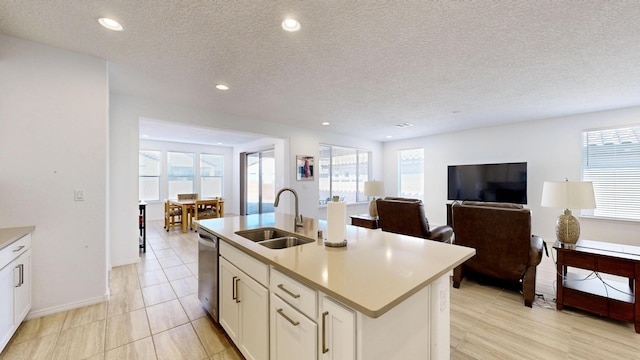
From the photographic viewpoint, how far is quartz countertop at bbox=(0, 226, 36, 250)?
176 cm

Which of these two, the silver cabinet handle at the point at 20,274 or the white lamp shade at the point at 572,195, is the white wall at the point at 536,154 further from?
the silver cabinet handle at the point at 20,274

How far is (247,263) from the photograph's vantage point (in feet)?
5.33

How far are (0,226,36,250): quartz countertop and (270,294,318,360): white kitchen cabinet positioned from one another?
76.9 inches

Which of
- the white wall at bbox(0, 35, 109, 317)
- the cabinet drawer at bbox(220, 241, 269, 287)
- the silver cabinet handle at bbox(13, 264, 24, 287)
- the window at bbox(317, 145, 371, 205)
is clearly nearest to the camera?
the cabinet drawer at bbox(220, 241, 269, 287)

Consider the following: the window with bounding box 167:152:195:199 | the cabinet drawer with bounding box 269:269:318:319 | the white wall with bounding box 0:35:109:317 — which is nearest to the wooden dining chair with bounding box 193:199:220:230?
the window with bounding box 167:152:195:199

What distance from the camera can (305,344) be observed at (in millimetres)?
1150

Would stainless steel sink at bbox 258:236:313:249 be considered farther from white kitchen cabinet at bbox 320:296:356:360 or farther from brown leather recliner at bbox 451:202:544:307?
brown leather recliner at bbox 451:202:544:307

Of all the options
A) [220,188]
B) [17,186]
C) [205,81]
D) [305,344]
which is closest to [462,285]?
[305,344]

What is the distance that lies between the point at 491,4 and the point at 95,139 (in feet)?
11.9

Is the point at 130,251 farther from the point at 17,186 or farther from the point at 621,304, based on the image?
the point at 621,304

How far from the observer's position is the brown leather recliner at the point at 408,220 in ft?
10.2

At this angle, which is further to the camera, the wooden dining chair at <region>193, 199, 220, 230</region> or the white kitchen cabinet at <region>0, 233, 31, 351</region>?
the wooden dining chair at <region>193, 199, 220, 230</region>

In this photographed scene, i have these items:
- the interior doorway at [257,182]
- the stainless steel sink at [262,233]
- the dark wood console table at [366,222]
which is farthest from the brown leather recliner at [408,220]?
the interior doorway at [257,182]

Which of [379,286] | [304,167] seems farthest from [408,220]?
[304,167]
